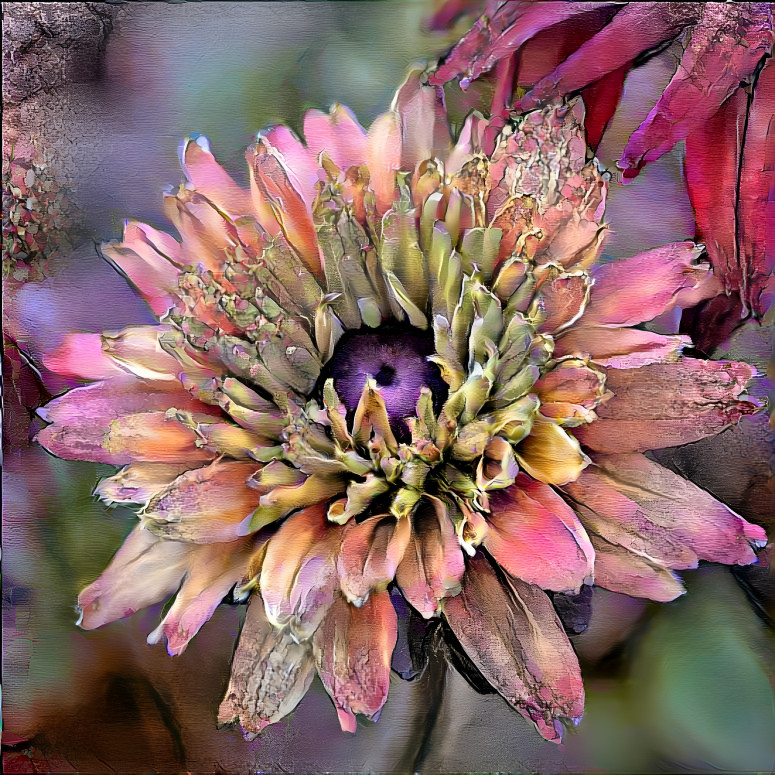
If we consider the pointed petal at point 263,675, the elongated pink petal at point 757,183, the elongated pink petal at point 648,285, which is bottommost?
the pointed petal at point 263,675

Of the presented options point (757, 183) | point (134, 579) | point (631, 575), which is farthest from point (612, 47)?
point (134, 579)

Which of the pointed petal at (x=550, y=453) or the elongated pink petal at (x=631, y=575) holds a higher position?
the pointed petal at (x=550, y=453)

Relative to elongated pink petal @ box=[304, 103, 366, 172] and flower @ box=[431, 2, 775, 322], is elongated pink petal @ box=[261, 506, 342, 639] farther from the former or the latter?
flower @ box=[431, 2, 775, 322]

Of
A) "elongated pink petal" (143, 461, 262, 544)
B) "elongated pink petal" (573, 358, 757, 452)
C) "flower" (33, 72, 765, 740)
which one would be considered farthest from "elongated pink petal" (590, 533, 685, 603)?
"elongated pink petal" (143, 461, 262, 544)

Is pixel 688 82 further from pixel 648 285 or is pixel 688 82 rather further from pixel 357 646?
pixel 357 646

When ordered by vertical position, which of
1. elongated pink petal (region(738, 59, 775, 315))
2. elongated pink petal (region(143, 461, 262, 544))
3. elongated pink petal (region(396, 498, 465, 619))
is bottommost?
elongated pink petal (region(396, 498, 465, 619))

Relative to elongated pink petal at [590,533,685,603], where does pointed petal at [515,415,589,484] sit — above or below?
above

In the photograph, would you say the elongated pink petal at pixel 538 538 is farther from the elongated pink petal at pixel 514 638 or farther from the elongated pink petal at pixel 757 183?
the elongated pink petal at pixel 757 183

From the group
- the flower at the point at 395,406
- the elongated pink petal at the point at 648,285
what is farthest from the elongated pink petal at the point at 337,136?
the elongated pink petal at the point at 648,285
